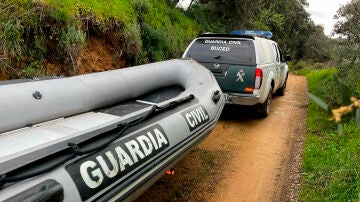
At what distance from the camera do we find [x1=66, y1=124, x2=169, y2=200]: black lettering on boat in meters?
2.48

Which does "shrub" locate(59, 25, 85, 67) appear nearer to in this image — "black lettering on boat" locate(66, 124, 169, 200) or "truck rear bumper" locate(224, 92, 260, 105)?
"truck rear bumper" locate(224, 92, 260, 105)

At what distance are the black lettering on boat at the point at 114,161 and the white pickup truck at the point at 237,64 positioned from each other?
387 cm

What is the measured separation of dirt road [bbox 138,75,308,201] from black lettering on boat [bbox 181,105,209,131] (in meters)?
0.90

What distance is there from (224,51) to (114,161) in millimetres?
4973

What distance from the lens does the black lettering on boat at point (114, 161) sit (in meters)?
2.48

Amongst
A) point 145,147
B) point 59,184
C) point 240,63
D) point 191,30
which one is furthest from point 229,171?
point 191,30

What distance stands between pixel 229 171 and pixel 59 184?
3.30 meters

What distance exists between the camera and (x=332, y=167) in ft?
16.1

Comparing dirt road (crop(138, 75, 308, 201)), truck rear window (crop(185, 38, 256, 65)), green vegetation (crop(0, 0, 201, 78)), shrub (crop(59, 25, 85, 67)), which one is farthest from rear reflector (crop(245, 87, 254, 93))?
shrub (crop(59, 25, 85, 67))

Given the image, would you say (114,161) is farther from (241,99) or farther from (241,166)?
(241,99)

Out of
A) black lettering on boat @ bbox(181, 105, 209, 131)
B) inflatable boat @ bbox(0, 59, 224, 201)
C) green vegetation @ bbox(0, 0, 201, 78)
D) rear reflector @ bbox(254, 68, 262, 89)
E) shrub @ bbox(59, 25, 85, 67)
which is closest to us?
inflatable boat @ bbox(0, 59, 224, 201)

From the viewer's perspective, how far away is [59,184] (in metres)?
2.28

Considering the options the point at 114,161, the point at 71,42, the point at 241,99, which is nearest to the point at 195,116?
the point at 114,161

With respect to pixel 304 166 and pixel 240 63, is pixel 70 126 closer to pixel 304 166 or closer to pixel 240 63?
pixel 304 166
